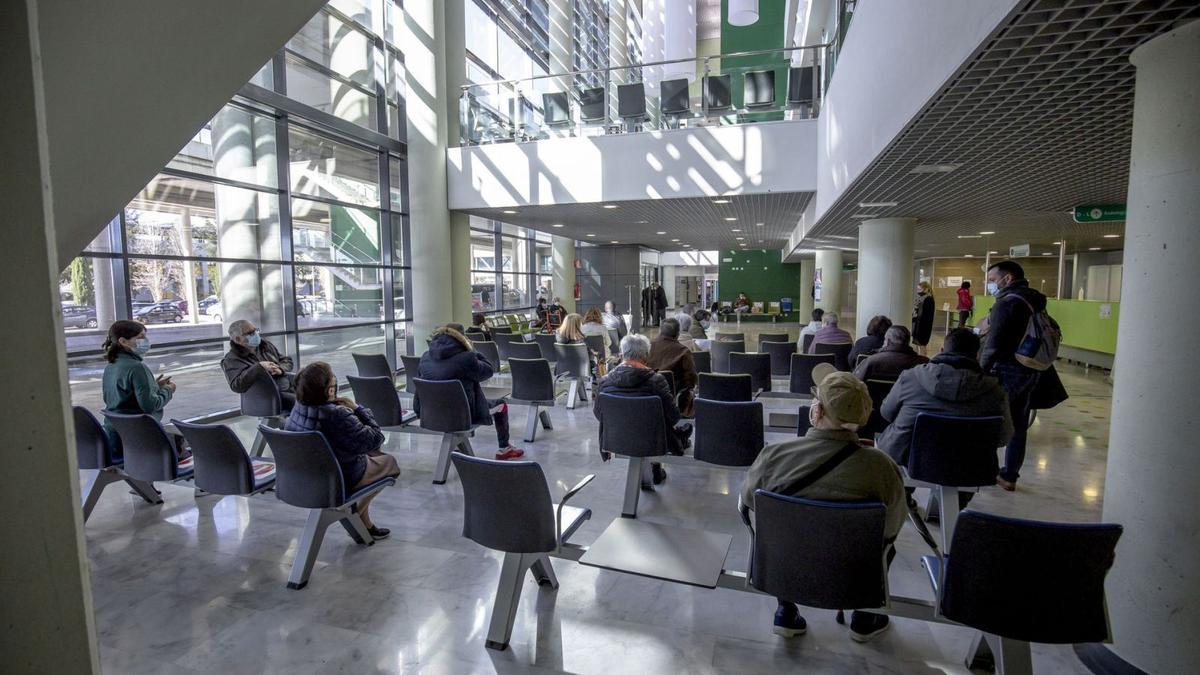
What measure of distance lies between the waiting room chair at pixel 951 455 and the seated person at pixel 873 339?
3033 millimetres

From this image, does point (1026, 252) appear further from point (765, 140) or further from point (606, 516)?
point (606, 516)

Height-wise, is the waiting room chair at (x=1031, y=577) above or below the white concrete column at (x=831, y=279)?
below

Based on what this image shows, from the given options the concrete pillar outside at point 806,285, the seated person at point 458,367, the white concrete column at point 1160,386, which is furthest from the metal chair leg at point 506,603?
the concrete pillar outside at point 806,285

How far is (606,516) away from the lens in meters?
4.23

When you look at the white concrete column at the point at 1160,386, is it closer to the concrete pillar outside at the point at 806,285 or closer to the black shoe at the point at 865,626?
the black shoe at the point at 865,626

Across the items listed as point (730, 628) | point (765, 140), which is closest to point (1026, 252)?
point (765, 140)

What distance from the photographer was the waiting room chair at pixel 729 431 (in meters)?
3.83

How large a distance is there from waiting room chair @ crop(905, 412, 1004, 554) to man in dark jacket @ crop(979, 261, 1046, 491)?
118 centimetres

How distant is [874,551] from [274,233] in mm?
8693

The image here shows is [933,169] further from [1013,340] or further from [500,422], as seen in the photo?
[500,422]

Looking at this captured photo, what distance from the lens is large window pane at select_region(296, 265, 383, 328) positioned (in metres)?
8.91

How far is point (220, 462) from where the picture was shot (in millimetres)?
3531

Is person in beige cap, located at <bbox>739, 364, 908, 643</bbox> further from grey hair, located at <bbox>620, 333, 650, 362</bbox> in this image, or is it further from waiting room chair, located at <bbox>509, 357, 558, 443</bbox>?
waiting room chair, located at <bbox>509, 357, 558, 443</bbox>

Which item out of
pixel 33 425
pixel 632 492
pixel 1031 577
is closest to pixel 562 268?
pixel 632 492
